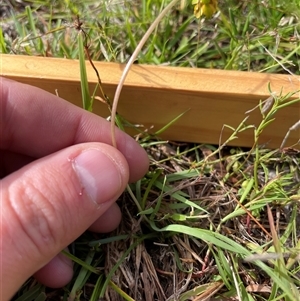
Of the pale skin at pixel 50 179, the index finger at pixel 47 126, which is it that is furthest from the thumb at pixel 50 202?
the index finger at pixel 47 126

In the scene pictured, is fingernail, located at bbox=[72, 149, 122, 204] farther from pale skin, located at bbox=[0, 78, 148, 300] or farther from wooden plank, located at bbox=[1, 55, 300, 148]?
wooden plank, located at bbox=[1, 55, 300, 148]

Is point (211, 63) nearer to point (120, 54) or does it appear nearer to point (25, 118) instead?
point (120, 54)

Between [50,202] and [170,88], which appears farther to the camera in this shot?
[170,88]

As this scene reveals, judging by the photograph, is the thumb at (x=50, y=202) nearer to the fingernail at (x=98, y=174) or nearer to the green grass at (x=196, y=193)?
the fingernail at (x=98, y=174)

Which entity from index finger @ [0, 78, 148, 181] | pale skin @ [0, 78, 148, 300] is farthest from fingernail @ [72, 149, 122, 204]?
index finger @ [0, 78, 148, 181]

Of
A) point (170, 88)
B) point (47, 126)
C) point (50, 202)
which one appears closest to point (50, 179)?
point (50, 202)

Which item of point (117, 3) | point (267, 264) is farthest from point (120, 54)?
point (267, 264)

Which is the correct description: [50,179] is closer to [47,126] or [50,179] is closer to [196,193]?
[47,126]

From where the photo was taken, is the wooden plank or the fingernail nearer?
the fingernail
